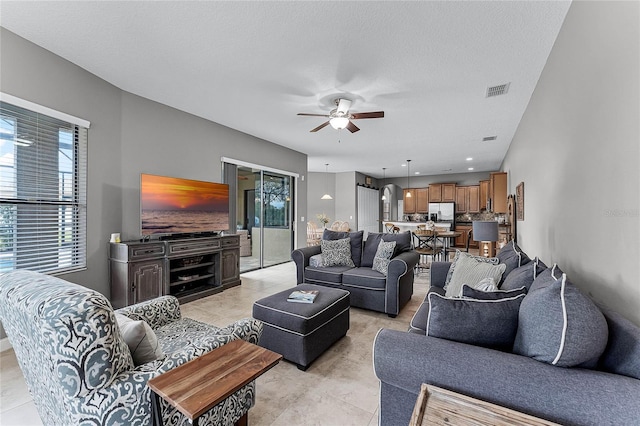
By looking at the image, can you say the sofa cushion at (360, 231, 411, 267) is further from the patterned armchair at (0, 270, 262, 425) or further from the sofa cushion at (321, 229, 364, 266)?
the patterned armchair at (0, 270, 262, 425)

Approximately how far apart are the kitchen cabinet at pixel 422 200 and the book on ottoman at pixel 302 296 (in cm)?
908

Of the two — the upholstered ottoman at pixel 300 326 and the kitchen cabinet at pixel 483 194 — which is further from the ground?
the kitchen cabinet at pixel 483 194

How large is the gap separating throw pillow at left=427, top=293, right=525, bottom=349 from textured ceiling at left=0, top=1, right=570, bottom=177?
2098mm

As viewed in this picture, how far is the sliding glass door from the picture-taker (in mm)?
5717

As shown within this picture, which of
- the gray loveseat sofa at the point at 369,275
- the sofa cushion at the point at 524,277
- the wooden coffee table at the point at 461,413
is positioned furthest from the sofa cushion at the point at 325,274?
the wooden coffee table at the point at 461,413

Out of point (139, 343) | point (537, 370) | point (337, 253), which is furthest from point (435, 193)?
point (139, 343)

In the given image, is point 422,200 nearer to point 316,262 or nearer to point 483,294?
point 316,262

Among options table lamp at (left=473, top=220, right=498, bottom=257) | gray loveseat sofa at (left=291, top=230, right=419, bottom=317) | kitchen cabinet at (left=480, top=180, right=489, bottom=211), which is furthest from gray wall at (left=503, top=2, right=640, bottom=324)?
kitchen cabinet at (left=480, top=180, right=489, bottom=211)

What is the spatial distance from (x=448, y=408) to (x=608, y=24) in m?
2.04

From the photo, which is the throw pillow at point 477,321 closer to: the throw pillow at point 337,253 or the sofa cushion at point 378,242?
the sofa cushion at point 378,242

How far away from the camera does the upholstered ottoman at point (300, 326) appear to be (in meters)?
2.23

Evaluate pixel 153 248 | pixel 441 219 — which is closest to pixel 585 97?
pixel 153 248

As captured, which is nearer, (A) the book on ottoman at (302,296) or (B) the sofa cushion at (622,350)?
(B) the sofa cushion at (622,350)

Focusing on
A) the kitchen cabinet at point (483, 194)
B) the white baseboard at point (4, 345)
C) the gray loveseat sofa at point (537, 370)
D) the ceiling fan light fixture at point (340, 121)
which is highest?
the ceiling fan light fixture at point (340, 121)
